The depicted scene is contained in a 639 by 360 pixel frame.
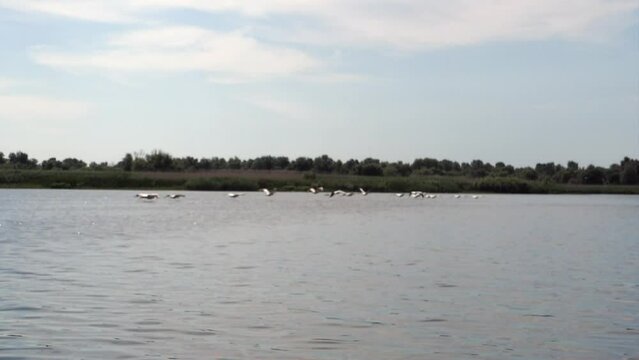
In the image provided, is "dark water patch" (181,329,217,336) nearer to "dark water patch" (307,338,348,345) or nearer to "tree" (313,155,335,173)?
"dark water patch" (307,338,348,345)

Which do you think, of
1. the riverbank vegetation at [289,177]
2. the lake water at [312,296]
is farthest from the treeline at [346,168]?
the lake water at [312,296]

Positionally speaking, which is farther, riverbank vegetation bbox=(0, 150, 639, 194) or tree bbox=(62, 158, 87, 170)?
tree bbox=(62, 158, 87, 170)

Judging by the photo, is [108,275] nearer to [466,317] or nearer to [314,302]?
[314,302]

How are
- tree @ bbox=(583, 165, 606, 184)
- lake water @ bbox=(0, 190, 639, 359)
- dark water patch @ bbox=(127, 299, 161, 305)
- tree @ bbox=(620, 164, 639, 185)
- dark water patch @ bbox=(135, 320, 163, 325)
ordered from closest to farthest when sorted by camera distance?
lake water @ bbox=(0, 190, 639, 359) → dark water patch @ bbox=(135, 320, 163, 325) → dark water patch @ bbox=(127, 299, 161, 305) → tree @ bbox=(620, 164, 639, 185) → tree @ bbox=(583, 165, 606, 184)

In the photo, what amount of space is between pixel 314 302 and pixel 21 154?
491 ft

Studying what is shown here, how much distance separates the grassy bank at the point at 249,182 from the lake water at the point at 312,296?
73.4 meters

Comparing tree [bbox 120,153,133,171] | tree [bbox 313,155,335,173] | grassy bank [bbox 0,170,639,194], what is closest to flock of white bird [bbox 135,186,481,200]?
grassy bank [bbox 0,170,639,194]

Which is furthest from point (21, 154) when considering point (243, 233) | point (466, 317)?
point (466, 317)

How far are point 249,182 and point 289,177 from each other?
1076 centimetres

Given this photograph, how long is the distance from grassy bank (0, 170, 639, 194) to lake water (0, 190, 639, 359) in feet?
241

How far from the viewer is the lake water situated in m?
14.0

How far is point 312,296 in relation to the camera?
1903cm

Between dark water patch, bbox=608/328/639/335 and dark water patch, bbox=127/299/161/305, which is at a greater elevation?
dark water patch, bbox=127/299/161/305

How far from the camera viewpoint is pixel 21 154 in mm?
159000
